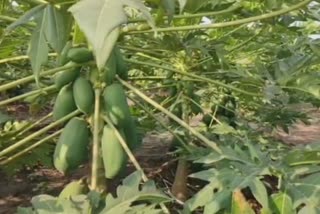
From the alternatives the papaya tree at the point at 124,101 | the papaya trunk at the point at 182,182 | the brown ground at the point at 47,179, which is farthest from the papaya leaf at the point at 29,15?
the brown ground at the point at 47,179

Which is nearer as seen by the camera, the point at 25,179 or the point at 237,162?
the point at 237,162

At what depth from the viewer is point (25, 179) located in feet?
11.2

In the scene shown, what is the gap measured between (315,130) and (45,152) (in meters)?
4.21

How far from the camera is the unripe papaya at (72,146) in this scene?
138 cm

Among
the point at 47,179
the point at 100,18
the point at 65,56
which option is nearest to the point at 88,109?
the point at 65,56

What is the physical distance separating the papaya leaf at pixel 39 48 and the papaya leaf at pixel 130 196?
24 cm

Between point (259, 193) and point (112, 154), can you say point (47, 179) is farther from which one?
point (259, 193)

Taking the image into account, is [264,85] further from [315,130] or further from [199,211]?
[315,130]

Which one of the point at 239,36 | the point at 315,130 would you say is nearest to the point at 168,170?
the point at 239,36

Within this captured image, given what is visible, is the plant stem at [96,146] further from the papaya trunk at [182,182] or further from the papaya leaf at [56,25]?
the papaya trunk at [182,182]

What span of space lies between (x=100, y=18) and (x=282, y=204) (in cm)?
58

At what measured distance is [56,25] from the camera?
101 cm

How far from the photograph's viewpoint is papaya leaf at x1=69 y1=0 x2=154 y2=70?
62 cm

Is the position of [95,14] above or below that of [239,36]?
above
